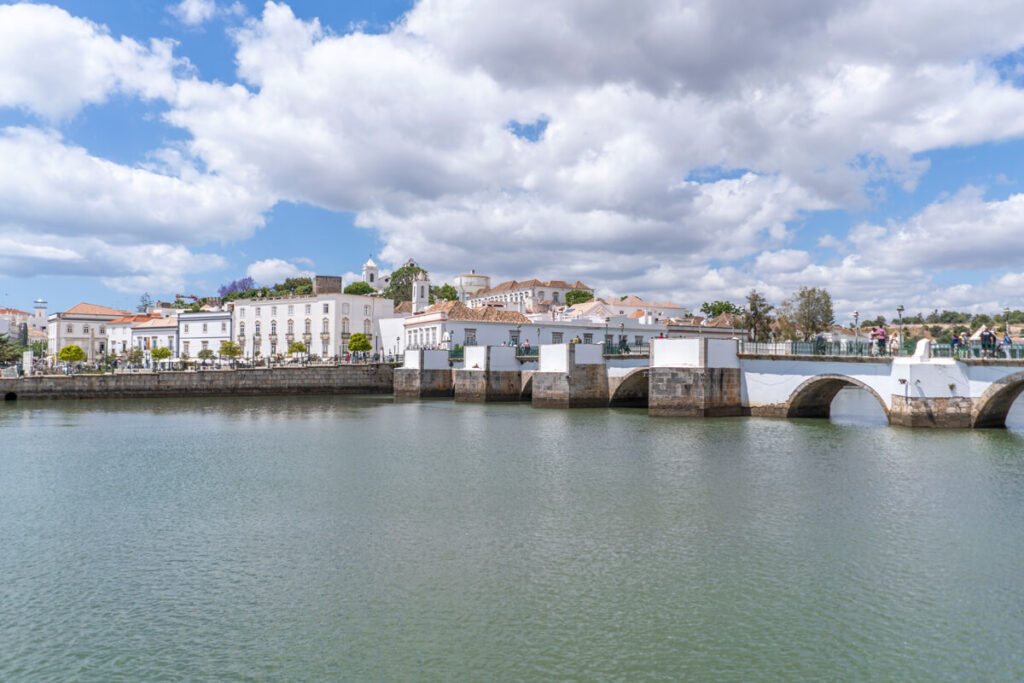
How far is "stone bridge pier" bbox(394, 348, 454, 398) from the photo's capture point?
1839 inches

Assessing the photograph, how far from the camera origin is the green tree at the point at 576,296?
106562 millimetres

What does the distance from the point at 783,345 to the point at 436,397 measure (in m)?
24.4

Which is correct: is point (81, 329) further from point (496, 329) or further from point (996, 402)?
point (996, 402)

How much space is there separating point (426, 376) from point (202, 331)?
125 ft

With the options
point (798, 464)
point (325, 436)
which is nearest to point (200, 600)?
point (798, 464)

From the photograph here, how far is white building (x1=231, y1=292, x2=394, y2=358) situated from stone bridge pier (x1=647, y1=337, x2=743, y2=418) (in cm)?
4344

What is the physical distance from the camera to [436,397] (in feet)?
155

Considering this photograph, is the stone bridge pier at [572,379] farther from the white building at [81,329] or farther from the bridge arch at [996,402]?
the white building at [81,329]

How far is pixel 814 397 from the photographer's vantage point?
30.7m

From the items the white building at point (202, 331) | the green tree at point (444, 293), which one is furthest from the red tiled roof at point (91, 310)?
the green tree at point (444, 293)

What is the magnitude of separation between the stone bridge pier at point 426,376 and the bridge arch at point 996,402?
3138 centimetres

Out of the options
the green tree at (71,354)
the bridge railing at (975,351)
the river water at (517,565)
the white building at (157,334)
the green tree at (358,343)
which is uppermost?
the white building at (157,334)

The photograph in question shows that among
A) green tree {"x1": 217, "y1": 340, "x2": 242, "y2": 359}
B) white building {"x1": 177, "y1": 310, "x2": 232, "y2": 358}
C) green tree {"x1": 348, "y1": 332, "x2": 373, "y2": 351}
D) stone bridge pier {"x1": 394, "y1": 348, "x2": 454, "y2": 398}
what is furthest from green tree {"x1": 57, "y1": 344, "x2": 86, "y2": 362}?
stone bridge pier {"x1": 394, "y1": 348, "x2": 454, "y2": 398}

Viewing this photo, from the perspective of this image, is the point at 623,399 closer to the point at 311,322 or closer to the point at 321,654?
the point at 321,654
